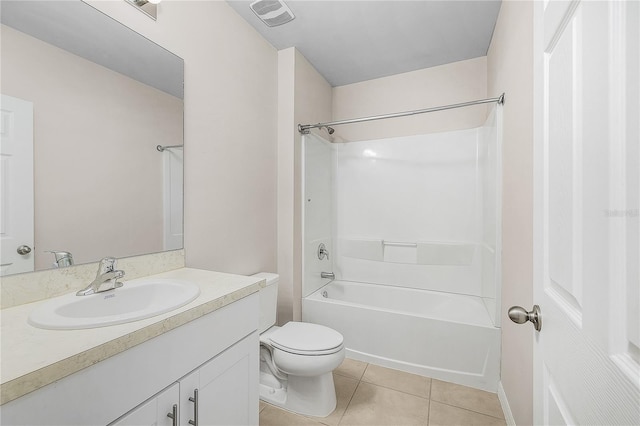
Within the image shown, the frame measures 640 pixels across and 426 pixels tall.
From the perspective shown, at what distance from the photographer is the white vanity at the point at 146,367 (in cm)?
59

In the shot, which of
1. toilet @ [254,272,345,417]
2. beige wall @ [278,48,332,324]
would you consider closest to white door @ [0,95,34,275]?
toilet @ [254,272,345,417]

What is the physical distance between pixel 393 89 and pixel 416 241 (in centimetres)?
148

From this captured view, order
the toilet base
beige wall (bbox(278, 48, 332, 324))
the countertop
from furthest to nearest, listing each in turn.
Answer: beige wall (bbox(278, 48, 332, 324)) → the toilet base → the countertop

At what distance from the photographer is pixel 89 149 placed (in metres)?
1.12

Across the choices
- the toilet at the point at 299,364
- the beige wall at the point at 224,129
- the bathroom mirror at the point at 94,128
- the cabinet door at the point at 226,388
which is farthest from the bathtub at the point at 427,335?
the bathroom mirror at the point at 94,128

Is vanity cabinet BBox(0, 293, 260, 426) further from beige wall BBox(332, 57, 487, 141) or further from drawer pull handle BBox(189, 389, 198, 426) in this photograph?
beige wall BBox(332, 57, 487, 141)

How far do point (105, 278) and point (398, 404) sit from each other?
169cm

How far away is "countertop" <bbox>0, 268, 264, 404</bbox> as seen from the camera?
1.84ft

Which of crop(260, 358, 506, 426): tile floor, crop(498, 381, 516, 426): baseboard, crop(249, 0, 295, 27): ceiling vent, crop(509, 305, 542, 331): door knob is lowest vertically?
crop(260, 358, 506, 426): tile floor

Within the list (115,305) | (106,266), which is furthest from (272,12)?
(115,305)

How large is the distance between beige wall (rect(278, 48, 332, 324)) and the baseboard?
1.45 meters

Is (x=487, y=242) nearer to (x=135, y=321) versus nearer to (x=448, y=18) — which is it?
(x=448, y=18)

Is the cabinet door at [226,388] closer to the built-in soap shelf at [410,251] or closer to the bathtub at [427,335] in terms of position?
the bathtub at [427,335]

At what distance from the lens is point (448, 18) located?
1906 millimetres
